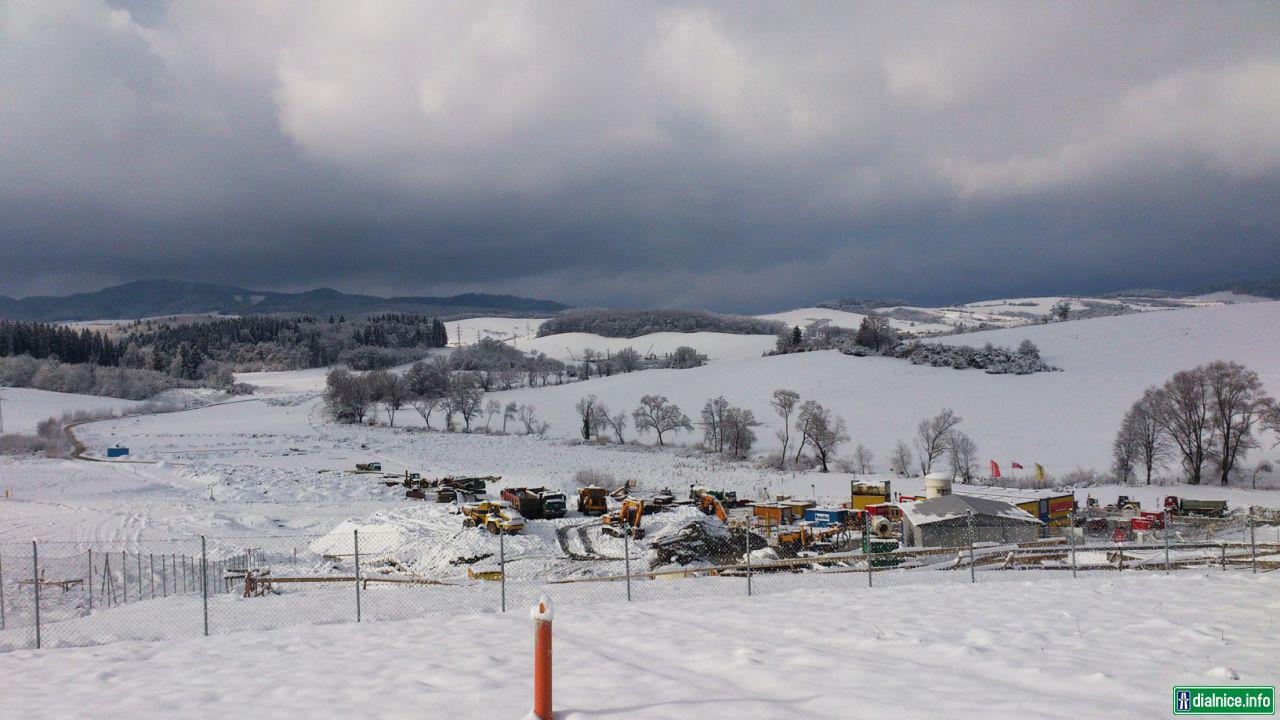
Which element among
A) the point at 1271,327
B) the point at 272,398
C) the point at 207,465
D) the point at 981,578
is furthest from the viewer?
the point at 272,398

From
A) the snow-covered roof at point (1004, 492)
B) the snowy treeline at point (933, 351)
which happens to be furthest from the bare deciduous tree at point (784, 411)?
the snowy treeline at point (933, 351)

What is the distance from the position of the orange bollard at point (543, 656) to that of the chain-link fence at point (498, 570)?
21.5 ft

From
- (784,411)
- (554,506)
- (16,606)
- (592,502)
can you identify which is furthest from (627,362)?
(16,606)

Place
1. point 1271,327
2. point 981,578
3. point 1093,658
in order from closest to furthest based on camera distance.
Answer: point 1093,658 < point 981,578 < point 1271,327

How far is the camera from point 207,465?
56281mm

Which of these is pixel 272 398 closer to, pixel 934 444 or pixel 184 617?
pixel 934 444

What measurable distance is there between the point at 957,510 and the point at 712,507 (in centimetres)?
1172

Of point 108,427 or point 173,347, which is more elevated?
point 173,347

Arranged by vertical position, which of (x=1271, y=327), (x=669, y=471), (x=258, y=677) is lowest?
(x=669, y=471)

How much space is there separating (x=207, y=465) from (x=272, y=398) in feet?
253

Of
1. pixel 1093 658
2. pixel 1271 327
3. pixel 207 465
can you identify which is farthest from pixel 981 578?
pixel 1271 327

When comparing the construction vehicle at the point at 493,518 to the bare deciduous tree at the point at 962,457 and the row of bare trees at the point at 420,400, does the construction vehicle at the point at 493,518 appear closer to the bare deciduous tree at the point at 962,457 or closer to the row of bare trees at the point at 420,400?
the bare deciduous tree at the point at 962,457

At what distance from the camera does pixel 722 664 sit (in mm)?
7934

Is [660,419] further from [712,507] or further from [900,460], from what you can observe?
[712,507]
